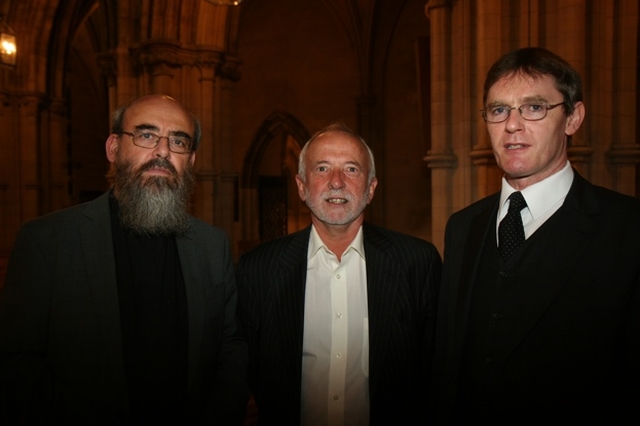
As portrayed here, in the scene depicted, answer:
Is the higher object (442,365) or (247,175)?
(247,175)

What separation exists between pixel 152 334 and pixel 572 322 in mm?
1366

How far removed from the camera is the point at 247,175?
1659cm

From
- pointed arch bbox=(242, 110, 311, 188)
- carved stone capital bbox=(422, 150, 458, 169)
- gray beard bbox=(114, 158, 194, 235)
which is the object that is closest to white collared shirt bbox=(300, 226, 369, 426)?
gray beard bbox=(114, 158, 194, 235)

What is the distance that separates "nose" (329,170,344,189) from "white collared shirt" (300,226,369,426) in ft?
0.81

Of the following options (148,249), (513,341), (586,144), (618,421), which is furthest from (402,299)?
(586,144)

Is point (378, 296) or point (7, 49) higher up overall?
point (7, 49)

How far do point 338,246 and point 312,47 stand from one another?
1424 cm

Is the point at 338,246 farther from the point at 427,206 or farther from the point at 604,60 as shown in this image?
the point at 427,206

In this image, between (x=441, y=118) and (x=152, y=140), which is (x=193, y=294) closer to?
(x=152, y=140)

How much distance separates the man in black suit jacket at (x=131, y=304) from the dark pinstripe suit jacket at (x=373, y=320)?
0.12 m

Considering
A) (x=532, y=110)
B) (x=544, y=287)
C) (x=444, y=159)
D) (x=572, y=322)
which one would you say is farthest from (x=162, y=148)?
(x=444, y=159)

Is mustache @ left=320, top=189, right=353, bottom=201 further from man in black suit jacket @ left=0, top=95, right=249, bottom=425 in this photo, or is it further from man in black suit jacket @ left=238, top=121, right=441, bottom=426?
man in black suit jacket @ left=0, top=95, right=249, bottom=425

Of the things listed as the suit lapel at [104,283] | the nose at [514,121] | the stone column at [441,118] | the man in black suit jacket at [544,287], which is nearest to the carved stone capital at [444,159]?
the stone column at [441,118]

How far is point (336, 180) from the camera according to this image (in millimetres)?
2230
